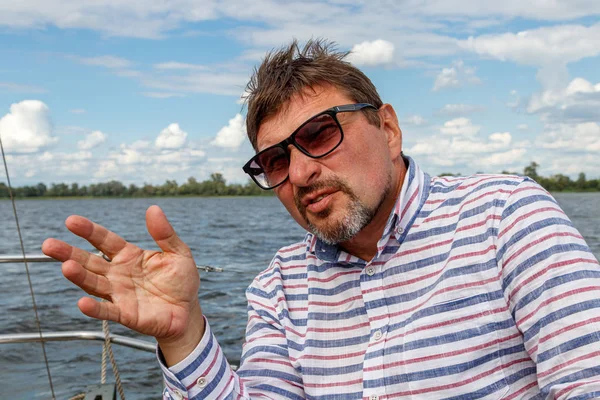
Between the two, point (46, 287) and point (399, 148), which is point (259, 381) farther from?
point (46, 287)

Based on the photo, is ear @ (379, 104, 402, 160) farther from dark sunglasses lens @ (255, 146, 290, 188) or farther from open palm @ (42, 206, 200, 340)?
open palm @ (42, 206, 200, 340)

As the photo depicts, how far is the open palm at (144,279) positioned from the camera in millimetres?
1314

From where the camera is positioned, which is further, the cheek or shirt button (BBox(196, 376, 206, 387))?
the cheek

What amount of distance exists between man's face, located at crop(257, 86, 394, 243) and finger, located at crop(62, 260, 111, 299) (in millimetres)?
646

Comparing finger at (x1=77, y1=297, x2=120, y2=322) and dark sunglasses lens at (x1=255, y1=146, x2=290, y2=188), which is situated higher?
dark sunglasses lens at (x1=255, y1=146, x2=290, y2=188)

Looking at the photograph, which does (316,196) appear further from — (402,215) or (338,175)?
(402,215)

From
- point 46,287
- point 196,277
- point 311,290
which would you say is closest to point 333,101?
point 311,290

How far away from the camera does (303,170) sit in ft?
5.64

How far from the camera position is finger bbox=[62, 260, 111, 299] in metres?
1.24

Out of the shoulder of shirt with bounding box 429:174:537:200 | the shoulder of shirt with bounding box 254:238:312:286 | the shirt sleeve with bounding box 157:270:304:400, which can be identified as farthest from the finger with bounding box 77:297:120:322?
the shoulder of shirt with bounding box 429:174:537:200

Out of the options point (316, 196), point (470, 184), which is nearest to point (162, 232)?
point (316, 196)

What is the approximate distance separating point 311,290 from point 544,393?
716mm

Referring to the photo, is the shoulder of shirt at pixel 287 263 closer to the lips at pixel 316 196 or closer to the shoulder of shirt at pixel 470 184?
the lips at pixel 316 196

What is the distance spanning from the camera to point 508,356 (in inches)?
56.1
